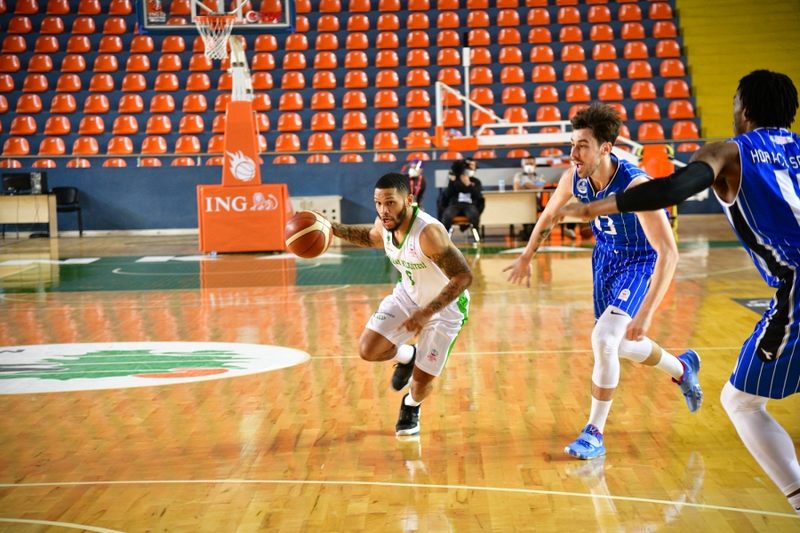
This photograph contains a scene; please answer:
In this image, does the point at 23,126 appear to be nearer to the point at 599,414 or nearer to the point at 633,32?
the point at 633,32

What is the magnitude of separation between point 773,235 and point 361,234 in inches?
100.0

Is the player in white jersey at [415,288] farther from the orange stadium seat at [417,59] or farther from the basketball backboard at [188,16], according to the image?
the orange stadium seat at [417,59]

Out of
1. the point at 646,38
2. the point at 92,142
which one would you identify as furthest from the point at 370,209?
the point at 646,38

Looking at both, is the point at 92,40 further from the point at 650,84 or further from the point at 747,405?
the point at 747,405

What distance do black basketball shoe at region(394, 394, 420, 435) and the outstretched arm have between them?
7.24ft

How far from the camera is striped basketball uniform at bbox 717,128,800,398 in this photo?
3.00 m

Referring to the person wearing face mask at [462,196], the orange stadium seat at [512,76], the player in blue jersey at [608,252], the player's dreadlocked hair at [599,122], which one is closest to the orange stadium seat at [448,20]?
the orange stadium seat at [512,76]

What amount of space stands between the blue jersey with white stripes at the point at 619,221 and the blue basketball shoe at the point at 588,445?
2.88 feet

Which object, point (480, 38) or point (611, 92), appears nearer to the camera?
point (611, 92)

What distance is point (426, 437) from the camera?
4918mm

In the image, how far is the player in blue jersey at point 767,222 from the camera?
117 inches

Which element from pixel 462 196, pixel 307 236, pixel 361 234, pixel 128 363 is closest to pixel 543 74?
pixel 462 196

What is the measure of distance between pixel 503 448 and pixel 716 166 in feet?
7.14

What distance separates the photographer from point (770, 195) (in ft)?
9.86
